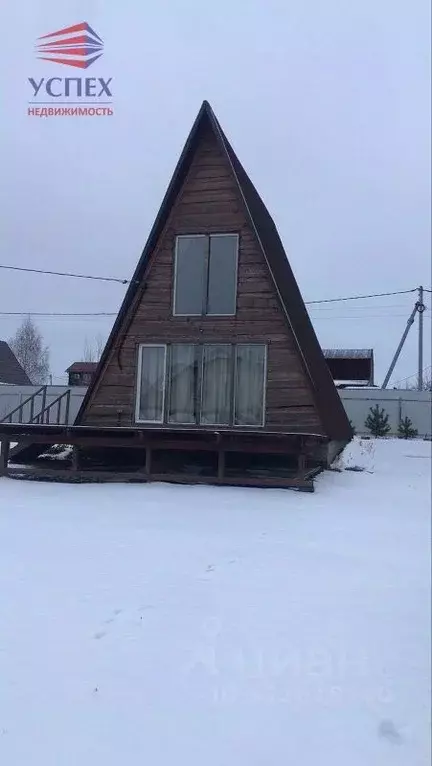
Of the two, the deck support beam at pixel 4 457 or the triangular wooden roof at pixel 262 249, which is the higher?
the triangular wooden roof at pixel 262 249

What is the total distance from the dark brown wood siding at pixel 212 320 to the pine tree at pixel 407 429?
5063 millimetres

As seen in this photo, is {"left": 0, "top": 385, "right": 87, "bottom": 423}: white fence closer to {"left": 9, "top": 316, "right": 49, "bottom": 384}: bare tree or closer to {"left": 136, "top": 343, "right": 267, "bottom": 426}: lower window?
{"left": 9, "top": 316, "right": 49, "bottom": 384}: bare tree

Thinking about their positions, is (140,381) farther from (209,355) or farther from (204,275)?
(204,275)

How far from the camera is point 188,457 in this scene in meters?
8.61

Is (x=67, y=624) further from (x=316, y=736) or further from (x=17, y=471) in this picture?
(x=17, y=471)

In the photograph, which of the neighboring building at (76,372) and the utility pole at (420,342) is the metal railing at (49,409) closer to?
the neighboring building at (76,372)

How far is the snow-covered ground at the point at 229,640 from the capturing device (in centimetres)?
217

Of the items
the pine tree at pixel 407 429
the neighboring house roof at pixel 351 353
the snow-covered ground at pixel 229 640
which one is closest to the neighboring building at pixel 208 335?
the snow-covered ground at pixel 229 640

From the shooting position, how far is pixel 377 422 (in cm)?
295

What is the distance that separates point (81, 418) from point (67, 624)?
509 centimetres

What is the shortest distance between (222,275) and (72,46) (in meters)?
5.04

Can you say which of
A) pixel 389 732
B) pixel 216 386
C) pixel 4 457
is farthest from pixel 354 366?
pixel 4 457

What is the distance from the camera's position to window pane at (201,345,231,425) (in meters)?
8.70

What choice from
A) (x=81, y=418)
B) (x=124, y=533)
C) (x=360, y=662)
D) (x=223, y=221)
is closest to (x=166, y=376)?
(x=81, y=418)
